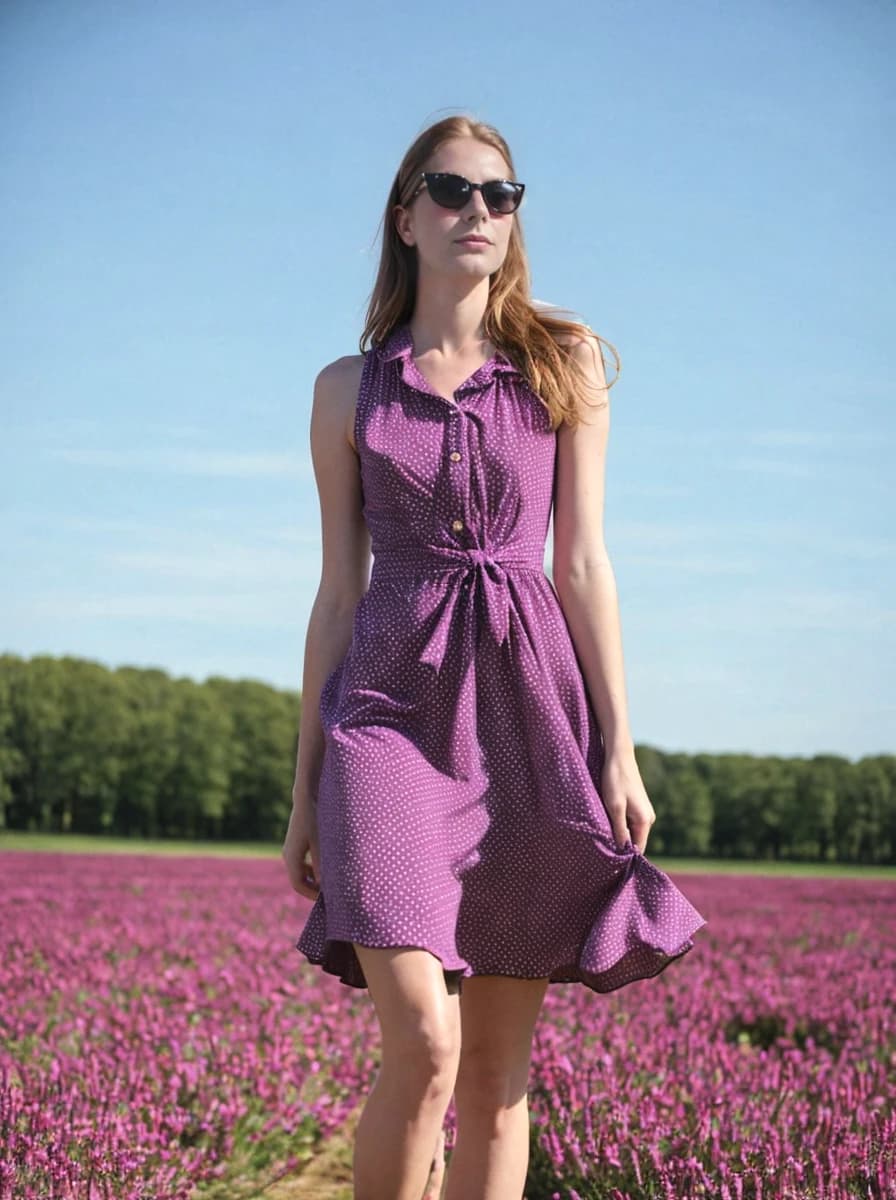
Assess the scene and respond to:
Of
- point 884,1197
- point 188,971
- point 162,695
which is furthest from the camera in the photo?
point 162,695

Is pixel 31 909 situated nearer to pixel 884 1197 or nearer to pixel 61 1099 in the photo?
pixel 61 1099

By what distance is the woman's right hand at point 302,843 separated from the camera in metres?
3.05

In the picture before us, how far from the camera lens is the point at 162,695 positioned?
2992 inches

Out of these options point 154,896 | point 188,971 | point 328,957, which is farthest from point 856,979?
point 154,896

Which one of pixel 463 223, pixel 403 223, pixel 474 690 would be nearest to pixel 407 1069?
pixel 474 690

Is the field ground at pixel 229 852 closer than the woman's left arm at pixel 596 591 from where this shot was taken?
No

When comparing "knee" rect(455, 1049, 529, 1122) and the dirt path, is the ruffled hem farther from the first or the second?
the dirt path

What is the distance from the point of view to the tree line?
174 feet

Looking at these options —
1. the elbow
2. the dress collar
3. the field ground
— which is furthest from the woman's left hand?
the field ground

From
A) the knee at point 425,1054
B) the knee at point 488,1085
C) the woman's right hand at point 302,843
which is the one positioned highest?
the woman's right hand at point 302,843

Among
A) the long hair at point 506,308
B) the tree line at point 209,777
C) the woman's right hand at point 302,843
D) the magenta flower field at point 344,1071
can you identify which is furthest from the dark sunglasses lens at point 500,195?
the tree line at point 209,777

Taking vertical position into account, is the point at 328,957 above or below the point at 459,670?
below

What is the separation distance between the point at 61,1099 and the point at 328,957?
2.05 meters

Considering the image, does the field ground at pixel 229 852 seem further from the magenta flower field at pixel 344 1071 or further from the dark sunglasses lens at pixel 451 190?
the dark sunglasses lens at pixel 451 190
